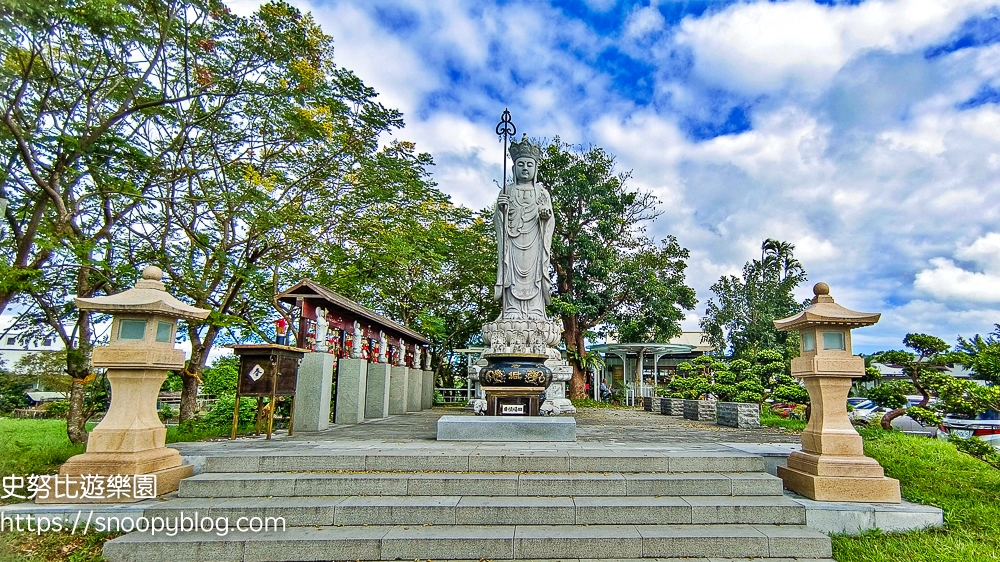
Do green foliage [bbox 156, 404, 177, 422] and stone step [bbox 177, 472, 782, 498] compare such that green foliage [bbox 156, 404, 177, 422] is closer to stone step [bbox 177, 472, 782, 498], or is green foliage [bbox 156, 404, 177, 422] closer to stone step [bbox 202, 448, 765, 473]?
stone step [bbox 202, 448, 765, 473]

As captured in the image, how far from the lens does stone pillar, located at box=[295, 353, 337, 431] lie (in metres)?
7.41

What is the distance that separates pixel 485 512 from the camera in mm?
4086

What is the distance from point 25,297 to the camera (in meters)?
7.27

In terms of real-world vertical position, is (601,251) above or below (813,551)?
above

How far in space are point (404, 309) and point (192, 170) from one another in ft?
34.1

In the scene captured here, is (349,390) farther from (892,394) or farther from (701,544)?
(892,394)

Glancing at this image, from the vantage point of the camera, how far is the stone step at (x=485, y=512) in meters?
4.04

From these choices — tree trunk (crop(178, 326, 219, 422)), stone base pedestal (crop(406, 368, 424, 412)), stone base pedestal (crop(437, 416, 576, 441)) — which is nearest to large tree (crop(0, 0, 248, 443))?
tree trunk (crop(178, 326, 219, 422))

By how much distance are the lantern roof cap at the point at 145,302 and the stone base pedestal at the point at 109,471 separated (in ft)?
3.99

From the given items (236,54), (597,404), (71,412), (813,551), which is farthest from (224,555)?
(597,404)

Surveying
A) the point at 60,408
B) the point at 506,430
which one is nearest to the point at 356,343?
the point at 506,430

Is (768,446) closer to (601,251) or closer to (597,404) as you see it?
(597,404)

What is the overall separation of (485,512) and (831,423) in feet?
10.5

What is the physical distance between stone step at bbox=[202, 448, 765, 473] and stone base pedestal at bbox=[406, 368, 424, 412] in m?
7.23
